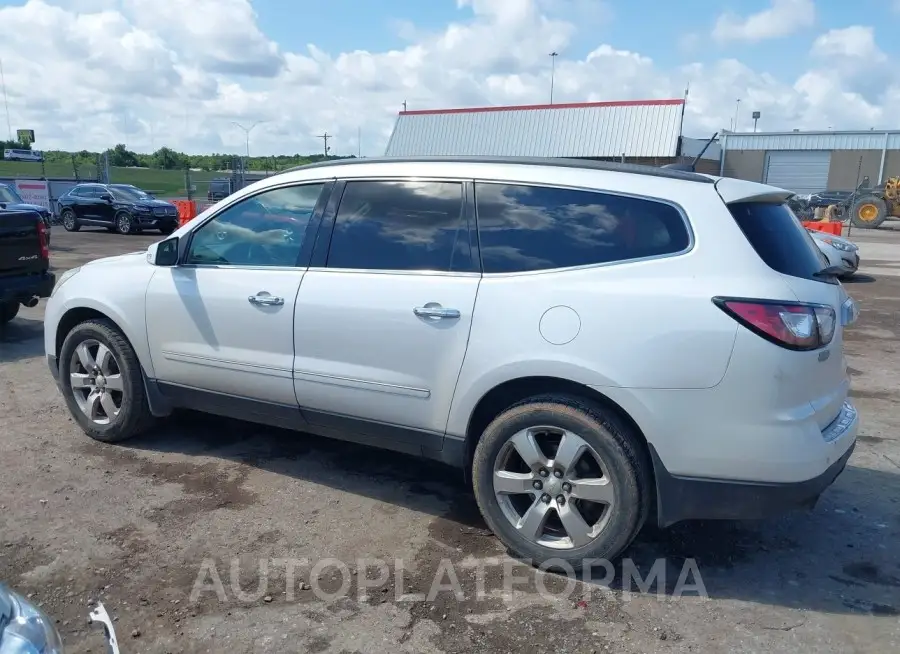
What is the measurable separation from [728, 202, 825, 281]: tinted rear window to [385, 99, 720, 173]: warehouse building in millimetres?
28051

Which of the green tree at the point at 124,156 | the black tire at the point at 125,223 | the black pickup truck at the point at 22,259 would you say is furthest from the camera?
the green tree at the point at 124,156

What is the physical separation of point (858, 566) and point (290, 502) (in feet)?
9.50

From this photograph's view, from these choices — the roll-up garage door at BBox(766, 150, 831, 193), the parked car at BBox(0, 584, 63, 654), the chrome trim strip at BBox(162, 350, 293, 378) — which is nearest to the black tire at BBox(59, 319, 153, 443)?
the chrome trim strip at BBox(162, 350, 293, 378)

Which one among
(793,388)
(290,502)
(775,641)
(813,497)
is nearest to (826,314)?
(793,388)

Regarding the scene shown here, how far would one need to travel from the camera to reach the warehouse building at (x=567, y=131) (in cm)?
3139

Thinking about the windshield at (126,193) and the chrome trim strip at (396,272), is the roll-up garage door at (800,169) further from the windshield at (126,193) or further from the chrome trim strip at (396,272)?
the chrome trim strip at (396,272)

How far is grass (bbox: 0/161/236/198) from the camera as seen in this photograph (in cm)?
3347

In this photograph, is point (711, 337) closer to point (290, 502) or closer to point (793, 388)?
point (793, 388)

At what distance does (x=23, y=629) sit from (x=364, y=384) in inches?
82.7

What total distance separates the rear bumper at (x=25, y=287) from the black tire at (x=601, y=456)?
6.42 metres

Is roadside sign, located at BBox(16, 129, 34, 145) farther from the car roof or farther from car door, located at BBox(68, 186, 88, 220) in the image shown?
the car roof

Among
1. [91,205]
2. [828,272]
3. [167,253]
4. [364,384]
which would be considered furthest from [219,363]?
[91,205]

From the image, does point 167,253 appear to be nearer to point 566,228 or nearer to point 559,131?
point 566,228

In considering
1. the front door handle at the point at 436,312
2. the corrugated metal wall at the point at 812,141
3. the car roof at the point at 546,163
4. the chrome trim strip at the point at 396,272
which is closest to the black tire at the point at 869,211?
the corrugated metal wall at the point at 812,141
